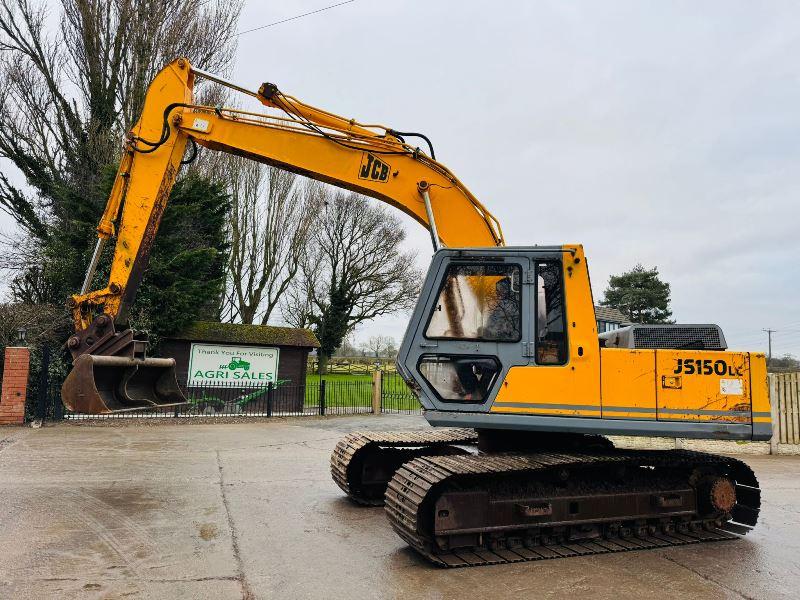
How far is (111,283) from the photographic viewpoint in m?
6.16

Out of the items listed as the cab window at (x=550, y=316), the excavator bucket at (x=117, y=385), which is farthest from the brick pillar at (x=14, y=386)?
the cab window at (x=550, y=316)

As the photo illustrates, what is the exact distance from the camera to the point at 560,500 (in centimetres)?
495

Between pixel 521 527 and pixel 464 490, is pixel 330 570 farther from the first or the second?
pixel 521 527

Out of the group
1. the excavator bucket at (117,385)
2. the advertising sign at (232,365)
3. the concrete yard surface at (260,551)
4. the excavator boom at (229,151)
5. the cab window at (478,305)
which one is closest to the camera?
the concrete yard surface at (260,551)

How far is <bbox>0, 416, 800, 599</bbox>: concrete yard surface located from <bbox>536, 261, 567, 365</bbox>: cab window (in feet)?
5.26

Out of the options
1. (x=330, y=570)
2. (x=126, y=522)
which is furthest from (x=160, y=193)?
(x=330, y=570)

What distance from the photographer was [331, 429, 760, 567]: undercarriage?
457 centimetres

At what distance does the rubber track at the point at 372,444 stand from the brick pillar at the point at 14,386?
9.18 meters

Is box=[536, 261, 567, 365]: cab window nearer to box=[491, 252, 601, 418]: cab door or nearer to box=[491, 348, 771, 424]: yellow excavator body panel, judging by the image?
box=[491, 252, 601, 418]: cab door

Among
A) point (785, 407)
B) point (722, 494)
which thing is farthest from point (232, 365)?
point (722, 494)

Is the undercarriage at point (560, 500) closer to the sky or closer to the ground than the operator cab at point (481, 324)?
closer to the ground

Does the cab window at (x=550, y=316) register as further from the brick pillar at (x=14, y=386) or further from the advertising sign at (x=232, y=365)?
the advertising sign at (x=232, y=365)

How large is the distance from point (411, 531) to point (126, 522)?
276 cm

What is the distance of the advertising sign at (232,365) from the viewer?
57.0 ft
